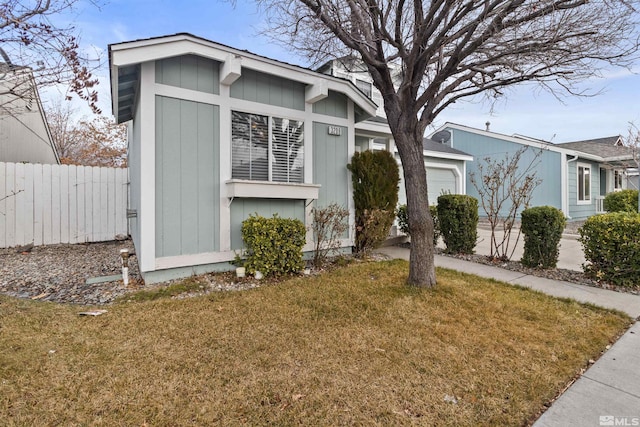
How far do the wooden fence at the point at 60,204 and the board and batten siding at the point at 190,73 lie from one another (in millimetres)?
5184

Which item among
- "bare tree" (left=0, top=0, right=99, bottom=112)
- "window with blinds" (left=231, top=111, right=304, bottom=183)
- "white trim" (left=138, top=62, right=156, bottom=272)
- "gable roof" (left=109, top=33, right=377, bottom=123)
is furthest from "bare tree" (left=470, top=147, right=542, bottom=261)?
"bare tree" (left=0, top=0, right=99, bottom=112)

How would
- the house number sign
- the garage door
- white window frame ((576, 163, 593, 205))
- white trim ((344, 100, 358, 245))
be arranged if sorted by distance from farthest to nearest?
white window frame ((576, 163, 593, 205)) < the garage door < white trim ((344, 100, 358, 245)) < the house number sign

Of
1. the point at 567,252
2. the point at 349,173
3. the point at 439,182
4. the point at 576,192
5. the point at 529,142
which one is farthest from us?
the point at 576,192

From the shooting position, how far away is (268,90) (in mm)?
5578

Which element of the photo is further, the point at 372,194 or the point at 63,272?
the point at 372,194

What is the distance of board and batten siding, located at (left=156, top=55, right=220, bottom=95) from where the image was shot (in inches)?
183

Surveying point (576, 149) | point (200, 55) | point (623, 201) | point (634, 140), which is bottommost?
point (623, 201)

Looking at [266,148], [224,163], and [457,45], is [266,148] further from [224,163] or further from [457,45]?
[457,45]

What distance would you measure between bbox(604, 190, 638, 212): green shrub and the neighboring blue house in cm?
108

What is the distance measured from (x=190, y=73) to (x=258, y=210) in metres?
2.44

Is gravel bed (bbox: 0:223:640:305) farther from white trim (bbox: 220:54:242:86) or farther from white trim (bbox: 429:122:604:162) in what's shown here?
white trim (bbox: 429:122:604:162)

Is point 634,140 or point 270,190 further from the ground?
point 634,140

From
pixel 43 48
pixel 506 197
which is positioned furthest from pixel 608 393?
pixel 43 48

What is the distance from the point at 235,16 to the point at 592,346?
6.57 meters
